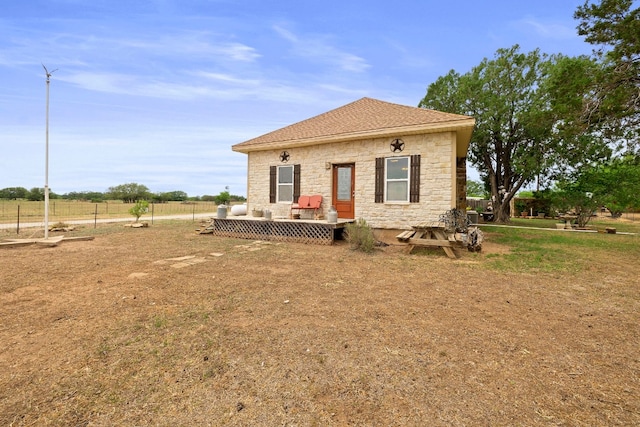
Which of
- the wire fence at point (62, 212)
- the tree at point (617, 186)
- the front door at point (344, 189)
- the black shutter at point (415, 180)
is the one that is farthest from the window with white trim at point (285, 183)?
the tree at point (617, 186)

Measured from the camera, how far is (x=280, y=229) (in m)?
9.54

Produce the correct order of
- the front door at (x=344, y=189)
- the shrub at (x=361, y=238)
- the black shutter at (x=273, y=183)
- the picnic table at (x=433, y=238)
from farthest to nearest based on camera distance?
the black shutter at (x=273, y=183) < the front door at (x=344, y=189) < the shrub at (x=361, y=238) < the picnic table at (x=433, y=238)

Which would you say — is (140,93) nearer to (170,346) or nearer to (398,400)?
(170,346)

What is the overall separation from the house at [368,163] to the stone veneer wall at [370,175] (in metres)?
0.03

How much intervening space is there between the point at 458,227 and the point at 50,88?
481 inches

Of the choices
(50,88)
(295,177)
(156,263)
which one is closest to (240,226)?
(295,177)

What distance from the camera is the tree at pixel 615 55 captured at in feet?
23.5

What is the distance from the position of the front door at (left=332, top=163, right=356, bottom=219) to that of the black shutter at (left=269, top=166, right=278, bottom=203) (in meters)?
2.40

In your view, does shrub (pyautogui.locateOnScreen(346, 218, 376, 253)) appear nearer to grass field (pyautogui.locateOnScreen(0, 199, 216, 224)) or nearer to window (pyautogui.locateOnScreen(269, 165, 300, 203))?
window (pyautogui.locateOnScreen(269, 165, 300, 203))

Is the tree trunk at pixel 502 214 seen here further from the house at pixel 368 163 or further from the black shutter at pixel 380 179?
the black shutter at pixel 380 179

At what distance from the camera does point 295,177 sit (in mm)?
10805

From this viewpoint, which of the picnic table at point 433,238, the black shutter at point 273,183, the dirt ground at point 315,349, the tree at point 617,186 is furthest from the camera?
the tree at point 617,186

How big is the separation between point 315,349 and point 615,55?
10.6 m

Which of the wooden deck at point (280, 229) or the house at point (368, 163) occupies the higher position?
the house at point (368, 163)
